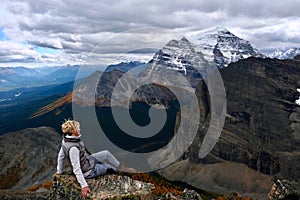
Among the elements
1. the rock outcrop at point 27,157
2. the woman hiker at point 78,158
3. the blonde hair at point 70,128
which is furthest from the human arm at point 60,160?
the rock outcrop at point 27,157

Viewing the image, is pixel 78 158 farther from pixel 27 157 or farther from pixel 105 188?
pixel 27 157

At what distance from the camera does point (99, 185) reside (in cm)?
1433

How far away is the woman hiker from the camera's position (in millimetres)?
13492

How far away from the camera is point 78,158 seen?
13.6 metres

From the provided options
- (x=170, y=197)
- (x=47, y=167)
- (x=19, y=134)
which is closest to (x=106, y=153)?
(x=170, y=197)

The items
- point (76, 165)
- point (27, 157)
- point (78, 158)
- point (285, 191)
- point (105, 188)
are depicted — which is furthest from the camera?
point (27, 157)

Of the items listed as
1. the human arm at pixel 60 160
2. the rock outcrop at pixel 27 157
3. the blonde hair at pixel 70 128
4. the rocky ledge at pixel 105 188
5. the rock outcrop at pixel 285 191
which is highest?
the blonde hair at pixel 70 128

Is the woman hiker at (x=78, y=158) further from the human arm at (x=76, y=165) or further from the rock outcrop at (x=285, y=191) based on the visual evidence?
the rock outcrop at (x=285, y=191)

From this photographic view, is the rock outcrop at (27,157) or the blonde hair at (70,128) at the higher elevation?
the blonde hair at (70,128)

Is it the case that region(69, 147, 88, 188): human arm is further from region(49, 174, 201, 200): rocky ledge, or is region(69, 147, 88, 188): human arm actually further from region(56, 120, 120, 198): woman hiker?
region(49, 174, 201, 200): rocky ledge


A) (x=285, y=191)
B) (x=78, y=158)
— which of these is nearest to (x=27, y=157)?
(x=285, y=191)

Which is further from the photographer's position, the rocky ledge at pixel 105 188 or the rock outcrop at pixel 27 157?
the rock outcrop at pixel 27 157

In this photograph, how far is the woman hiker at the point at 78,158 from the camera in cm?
1349

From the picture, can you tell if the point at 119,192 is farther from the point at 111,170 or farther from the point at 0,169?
the point at 0,169
